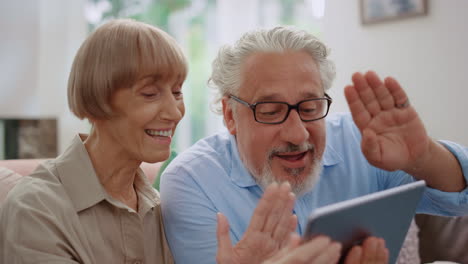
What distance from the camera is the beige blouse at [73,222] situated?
3.45 feet

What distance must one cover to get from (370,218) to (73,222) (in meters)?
0.69

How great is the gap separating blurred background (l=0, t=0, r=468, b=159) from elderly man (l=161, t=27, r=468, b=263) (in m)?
1.66

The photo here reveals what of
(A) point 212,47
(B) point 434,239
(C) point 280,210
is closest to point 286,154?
(C) point 280,210

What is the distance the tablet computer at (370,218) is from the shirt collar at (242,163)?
482mm

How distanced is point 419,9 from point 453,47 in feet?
A: 1.05

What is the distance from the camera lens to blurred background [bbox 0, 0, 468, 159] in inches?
115

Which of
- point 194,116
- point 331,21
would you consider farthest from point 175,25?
point 331,21

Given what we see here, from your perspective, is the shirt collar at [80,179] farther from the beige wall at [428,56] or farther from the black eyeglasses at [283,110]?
the beige wall at [428,56]

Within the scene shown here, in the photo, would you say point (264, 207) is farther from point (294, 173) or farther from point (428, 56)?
point (428, 56)

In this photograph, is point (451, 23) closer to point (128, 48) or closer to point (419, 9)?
point (419, 9)

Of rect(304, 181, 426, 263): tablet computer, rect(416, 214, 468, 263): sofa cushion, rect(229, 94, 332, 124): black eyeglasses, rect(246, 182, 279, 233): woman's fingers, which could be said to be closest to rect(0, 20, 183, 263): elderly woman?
rect(229, 94, 332, 124): black eyeglasses

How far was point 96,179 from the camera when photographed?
1206mm

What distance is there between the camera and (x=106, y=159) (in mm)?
1245

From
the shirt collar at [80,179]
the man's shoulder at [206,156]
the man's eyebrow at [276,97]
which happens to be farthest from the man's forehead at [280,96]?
the shirt collar at [80,179]
